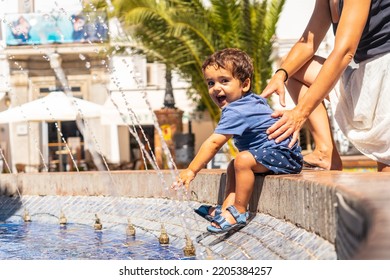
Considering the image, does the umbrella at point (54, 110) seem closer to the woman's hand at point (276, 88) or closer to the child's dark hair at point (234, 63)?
the woman's hand at point (276, 88)

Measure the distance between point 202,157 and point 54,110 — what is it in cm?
1395

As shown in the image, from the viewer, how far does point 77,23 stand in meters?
24.9

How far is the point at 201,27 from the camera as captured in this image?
46.9 ft

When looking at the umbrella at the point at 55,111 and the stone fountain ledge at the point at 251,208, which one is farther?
the umbrella at the point at 55,111

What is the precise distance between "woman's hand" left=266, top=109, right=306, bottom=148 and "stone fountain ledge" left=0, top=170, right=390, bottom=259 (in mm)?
171

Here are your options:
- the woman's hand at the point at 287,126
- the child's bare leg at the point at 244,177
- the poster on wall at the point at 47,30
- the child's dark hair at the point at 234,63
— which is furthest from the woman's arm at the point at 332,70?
the poster on wall at the point at 47,30

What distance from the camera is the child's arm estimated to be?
3574mm

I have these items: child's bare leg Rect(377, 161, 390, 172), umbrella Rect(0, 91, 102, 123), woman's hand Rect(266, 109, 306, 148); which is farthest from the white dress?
umbrella Rect(0, 91, 102, 123)

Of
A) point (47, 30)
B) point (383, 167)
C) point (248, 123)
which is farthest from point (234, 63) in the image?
point (47, 30)

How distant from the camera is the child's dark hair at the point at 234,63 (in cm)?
380

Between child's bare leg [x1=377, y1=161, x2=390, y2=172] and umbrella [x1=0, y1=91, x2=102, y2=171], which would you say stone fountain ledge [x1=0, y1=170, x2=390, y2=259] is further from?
umbrella [x1=0, y1=91, x2=102, y2=171]

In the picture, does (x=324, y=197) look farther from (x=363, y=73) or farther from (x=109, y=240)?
(x=109, y=240)

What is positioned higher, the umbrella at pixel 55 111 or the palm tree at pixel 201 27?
the palm tree at pixel 201 27
